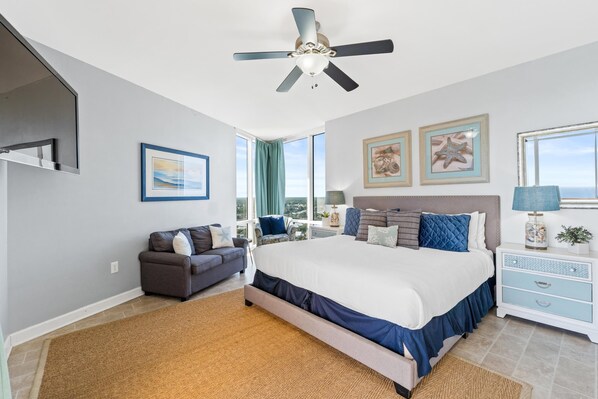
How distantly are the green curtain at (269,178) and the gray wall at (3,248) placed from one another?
4293 millimetres

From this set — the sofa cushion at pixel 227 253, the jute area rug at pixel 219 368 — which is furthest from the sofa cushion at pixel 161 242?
the jute area rug at pixel 219 368

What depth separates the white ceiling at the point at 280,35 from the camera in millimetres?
2010

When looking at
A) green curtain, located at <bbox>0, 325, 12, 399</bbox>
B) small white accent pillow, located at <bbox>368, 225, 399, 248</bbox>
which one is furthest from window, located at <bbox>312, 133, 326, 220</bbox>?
green curtain, located at <bbox>0, 325, 12, 399</bbox>

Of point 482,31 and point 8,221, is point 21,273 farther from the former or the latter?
point 482,31

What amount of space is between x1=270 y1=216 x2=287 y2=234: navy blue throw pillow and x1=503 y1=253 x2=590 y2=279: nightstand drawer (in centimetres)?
369

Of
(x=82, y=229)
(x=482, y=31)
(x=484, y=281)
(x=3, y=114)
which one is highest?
(x=482, y=31)

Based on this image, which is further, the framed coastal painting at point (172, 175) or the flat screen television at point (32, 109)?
the framed coastal painting at point (172, 175)

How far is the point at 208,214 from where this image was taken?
4664mm

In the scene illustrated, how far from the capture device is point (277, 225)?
534 cm

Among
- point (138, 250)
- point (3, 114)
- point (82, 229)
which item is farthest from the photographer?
point (138, 250)

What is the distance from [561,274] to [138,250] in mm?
4695

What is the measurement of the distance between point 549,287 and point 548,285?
19 millimetres

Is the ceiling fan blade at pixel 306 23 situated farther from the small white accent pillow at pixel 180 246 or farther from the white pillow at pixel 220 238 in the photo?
the white pillow at pixel 220 238

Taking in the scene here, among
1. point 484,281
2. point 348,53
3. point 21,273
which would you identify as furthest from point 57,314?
point 484,281
